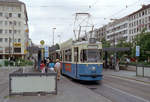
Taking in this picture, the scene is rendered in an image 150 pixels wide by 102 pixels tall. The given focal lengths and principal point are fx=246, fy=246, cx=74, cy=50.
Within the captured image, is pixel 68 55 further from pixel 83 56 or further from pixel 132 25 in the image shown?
pixel 132 25

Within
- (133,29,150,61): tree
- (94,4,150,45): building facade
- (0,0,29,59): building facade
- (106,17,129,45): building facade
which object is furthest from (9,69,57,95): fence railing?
(106,17,129,45): building facade

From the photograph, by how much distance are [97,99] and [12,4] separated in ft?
237

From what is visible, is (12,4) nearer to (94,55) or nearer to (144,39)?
(144,39)

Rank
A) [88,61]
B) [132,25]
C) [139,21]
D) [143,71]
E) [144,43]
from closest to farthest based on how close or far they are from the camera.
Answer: [88,61] → [143,71] → [144,43] → [139,21] → [132,25]

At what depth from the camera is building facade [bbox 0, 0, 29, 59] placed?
74.7 meters

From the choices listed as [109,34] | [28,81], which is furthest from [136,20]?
[28,81]

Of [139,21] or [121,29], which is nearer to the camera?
[139,21]

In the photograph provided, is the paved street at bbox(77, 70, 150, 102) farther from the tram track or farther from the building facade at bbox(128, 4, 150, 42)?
the building facade at bbox(128, 4, 150, 42)

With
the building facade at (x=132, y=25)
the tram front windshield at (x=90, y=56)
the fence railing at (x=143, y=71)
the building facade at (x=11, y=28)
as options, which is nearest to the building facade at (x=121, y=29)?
the building facade at (x=132, y=25)

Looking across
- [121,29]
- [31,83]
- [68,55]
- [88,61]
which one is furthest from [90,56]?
[121,29]

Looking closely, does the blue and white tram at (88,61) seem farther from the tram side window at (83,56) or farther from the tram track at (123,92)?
the tram track at (123,92)

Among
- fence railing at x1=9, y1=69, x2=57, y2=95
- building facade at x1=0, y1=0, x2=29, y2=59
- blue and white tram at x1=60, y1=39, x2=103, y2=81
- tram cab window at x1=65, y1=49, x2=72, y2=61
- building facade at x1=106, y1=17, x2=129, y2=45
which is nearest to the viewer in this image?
fence railing at x1=9, y1=69, x2=57, y2=95

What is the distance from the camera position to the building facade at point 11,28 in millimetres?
74688

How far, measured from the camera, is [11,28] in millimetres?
75438
